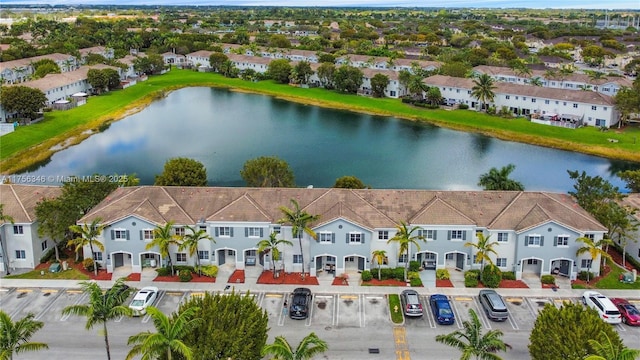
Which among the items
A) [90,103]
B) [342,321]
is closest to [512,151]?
[342,321]

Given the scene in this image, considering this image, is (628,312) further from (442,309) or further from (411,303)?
(411,303)

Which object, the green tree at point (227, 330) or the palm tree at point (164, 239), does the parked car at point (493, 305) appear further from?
the palm tree at point (164, 239)

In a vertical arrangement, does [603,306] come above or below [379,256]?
below

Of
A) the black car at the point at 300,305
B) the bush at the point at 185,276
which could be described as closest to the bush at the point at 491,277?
the black car at the point at 300,305

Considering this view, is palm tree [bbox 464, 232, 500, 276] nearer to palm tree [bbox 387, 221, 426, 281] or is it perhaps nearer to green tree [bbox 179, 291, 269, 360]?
palm tree [bbox 387, 221, 426, 281]

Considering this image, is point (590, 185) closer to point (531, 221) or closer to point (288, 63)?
point (531, 221)

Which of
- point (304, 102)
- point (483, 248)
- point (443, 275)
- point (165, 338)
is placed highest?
point (165, 338)

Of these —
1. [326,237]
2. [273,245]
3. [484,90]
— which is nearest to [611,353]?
[326,237]

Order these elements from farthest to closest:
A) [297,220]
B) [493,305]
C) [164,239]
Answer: [297,220], [164,239], [493,305]
